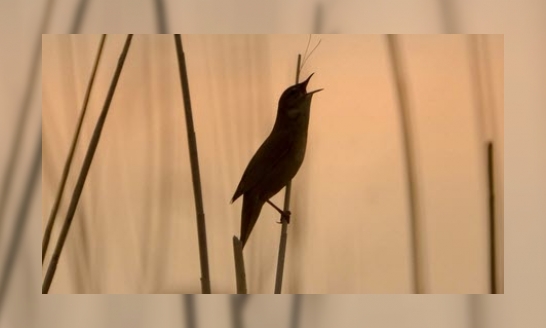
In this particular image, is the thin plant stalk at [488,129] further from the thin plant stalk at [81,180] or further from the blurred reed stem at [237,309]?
the thin plant stalk at [81,180]

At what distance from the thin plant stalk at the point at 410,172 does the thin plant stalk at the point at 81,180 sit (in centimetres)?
43

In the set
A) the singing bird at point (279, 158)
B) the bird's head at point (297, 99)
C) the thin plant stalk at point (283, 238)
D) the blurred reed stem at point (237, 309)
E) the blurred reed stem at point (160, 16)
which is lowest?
the blurred reed stem at point (237, 309)

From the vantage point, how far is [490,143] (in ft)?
3.45

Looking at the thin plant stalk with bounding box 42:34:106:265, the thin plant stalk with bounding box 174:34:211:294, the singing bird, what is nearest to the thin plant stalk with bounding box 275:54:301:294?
the singing bird

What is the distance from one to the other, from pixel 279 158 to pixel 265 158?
0.07ft

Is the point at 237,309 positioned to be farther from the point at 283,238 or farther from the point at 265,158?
the point at 265,158

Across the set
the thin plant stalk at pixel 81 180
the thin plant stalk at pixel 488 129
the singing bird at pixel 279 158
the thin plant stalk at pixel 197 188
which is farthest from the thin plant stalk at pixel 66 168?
the thin plant stalk at pixel 488 129

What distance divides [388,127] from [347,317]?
30 centimetres

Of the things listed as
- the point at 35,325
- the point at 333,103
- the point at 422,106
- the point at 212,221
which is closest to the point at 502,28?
the point at 422,106

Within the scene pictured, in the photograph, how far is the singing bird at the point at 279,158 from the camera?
104 cm

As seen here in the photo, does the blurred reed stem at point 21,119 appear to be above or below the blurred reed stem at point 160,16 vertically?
below

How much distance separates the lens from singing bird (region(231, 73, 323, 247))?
104cm

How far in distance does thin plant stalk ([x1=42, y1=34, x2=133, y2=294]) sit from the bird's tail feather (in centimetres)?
25

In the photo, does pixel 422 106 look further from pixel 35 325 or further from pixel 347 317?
pixel 35 325
